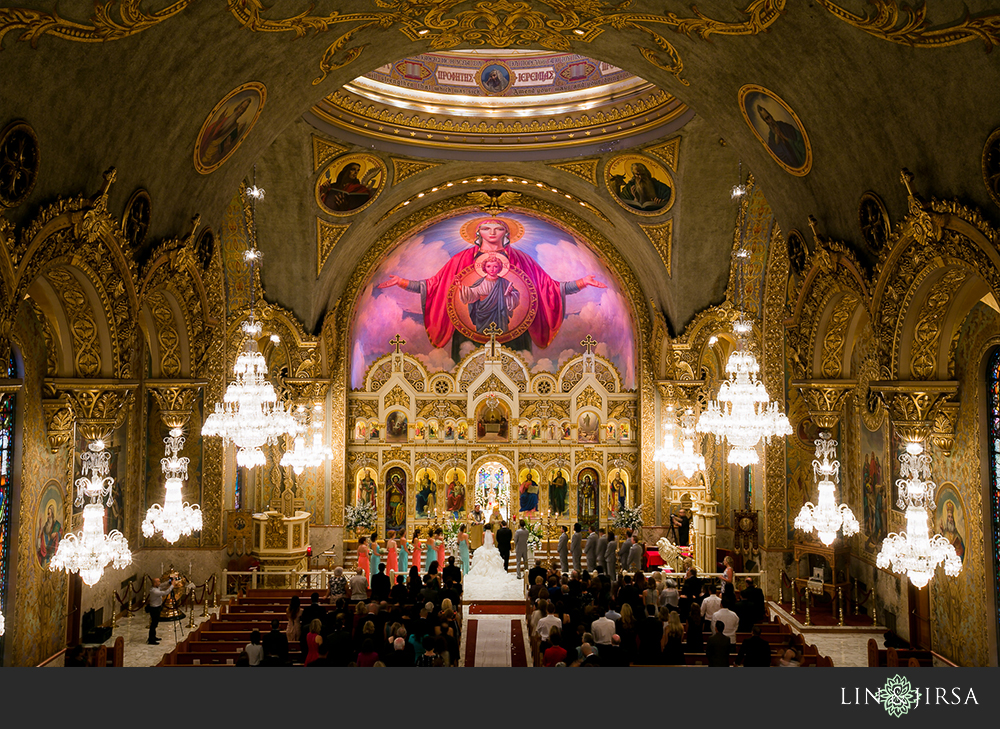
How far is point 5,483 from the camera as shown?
42.8 feet

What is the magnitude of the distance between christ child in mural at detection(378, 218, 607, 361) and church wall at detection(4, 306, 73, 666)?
43.1 ft

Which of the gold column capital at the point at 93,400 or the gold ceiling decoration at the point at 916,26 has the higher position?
the gold ceiling decoration at the point at 916,26

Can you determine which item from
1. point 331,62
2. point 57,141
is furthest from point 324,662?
point 331,62

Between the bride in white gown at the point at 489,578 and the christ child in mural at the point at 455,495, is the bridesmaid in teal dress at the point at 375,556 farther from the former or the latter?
the christ child in mural at the point at 455,495

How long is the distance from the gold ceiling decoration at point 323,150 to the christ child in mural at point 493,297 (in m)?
6.52

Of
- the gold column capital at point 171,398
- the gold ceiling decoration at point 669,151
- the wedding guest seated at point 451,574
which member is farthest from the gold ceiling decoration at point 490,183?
the wedding guest seated at point 451,574

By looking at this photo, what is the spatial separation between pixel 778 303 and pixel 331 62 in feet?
40.4

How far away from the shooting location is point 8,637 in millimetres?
12773

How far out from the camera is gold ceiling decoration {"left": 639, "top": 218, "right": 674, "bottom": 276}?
836 inches

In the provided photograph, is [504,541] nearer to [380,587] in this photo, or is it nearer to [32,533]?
[380,587]

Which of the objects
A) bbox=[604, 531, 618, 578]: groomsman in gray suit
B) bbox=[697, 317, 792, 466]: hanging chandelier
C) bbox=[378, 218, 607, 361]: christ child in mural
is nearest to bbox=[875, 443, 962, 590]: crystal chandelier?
bbox=[697, 317, 792, 466]: hanging chandelier

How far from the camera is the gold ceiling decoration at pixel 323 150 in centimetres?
1919

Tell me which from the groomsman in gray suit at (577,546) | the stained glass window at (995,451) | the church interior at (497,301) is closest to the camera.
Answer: the church interior at (497,301)

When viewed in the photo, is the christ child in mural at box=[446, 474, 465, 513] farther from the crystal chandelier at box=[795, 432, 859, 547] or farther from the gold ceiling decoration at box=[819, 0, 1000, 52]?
the gold ceiling decoration at box=[819, 0, 1000, 52]
